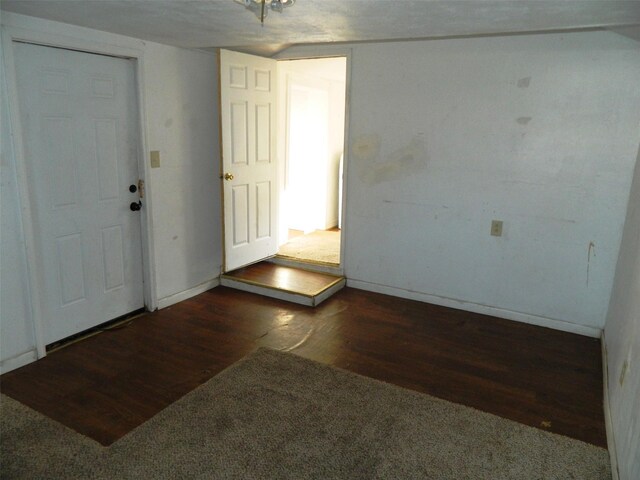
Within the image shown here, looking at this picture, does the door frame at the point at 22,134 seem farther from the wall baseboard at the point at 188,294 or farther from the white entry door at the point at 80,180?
the wall baseboard at the point at 188,294

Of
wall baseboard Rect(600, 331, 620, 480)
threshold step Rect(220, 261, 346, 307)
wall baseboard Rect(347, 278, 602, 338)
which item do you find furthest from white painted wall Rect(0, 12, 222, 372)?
wall baseboard Rect(600, 331, 620, 480)

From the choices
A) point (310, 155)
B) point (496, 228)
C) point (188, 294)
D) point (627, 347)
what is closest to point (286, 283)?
point (188, 294)

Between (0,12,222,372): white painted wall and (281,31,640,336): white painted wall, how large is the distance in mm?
1062

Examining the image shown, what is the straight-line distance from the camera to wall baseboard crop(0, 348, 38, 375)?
8.74 feet

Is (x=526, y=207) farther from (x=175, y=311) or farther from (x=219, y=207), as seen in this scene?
(x=175, y=311)

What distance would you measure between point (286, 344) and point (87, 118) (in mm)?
1954

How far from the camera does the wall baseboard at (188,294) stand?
145 inches

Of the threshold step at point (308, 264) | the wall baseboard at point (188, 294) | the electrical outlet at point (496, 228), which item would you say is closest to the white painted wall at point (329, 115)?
the threshold step at point (308, 264)

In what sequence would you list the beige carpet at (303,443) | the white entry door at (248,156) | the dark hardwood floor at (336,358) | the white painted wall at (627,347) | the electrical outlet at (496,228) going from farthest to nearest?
the white entry door at (248,156)
the electrical outlet at (496,228)
the dark hardwood floor at (336,358)
the beige carpet at (303,443)
the white painted wall at (627,347)

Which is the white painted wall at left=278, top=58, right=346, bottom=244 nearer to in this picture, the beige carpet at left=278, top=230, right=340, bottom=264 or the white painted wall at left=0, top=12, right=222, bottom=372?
the beige carpet at left=278, top=230, right=340, bottom=264

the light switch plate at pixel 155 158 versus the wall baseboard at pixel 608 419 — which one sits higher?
the light switch plate at pixel 155 158

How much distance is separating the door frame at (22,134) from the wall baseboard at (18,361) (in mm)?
30

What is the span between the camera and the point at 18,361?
2730 millimetres

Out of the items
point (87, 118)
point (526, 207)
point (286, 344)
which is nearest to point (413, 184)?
point (526, 207)
